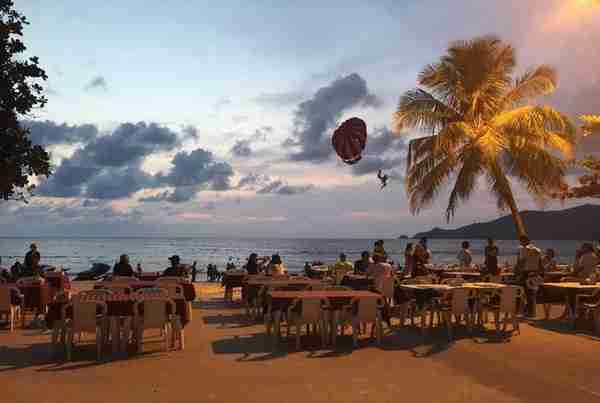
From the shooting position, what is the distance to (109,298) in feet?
28.7

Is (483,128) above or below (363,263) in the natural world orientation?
above

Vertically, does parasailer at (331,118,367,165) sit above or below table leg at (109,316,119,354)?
above

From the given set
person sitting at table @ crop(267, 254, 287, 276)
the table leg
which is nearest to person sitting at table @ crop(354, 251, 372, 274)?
person sitting at table @ crop(267, 254, 287, 276)

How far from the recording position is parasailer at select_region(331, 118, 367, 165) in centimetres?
1236

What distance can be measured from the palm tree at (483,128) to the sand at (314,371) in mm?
8929

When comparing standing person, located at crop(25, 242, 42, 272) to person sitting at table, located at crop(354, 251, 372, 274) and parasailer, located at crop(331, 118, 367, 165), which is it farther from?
person sitting at table, located at crop(354, 251, 372, 274)

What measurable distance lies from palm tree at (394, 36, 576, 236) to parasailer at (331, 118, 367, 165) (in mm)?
6415

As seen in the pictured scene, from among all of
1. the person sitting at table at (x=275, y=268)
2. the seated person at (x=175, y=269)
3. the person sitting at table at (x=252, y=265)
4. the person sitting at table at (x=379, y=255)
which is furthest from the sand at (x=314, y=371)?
the person sitting at table at (x=252, y=265)

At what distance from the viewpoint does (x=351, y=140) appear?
40.7 feet

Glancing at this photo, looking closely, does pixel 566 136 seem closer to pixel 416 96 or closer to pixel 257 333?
pixel 416 96

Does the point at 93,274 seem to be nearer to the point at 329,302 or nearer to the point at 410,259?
the point at 410,259

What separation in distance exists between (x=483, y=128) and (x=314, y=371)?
13.4 m

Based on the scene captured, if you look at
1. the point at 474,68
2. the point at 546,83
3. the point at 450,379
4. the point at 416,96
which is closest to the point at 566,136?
the point at 546,83

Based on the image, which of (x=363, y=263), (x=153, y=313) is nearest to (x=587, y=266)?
(x=363, y=263)
